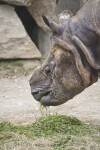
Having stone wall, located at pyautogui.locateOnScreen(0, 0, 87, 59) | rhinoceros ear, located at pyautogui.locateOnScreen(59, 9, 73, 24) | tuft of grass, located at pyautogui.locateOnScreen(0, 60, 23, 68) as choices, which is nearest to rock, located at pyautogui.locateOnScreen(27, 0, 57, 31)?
stone wall, located at pyautogui.locateOnScreen(0, 0, 87, 59)

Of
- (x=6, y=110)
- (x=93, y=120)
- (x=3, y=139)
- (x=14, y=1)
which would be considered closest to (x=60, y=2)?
(x=14, y=1)

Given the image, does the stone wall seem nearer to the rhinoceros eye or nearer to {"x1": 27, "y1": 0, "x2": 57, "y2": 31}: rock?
{"x1": 27, "y1": 0, "x2": 57, "y2": 31}: rock

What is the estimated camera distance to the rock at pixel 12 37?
7.71 m

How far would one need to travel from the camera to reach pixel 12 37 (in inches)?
307

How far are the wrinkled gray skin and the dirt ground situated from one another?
449 mm

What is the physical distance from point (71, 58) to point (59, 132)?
941mm

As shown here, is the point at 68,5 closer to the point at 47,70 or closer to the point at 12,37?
the point at 12,37

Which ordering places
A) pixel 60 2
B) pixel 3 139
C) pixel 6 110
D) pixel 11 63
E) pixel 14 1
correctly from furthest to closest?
pixel 60 2 < pixel 11 63 < pixel 14 1 < pixel 6 110 < pixel 3 139

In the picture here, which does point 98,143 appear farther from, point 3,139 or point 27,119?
point 27,119

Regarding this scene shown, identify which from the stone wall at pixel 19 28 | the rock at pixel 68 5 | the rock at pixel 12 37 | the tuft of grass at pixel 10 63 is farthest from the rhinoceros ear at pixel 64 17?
the rock at pixel 68 5

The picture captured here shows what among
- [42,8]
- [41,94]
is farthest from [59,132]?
[42,8]

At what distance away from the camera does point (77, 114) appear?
16.4ft

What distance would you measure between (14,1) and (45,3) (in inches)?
30.4

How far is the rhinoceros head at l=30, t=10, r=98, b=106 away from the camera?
10.8 feet
